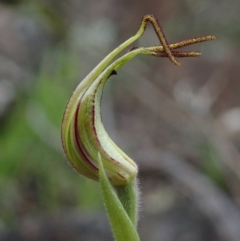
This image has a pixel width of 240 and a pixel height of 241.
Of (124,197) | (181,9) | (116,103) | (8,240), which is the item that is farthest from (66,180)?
(124,197)

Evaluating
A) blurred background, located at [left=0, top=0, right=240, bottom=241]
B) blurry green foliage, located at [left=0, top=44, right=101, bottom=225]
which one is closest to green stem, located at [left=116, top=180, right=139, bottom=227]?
blurred background, located at [left=0, top=0, right=240, bottom=241]

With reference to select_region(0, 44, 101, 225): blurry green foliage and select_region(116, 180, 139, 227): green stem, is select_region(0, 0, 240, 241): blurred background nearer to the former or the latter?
select_region(0, 44, 101, 225): blurry green foliage

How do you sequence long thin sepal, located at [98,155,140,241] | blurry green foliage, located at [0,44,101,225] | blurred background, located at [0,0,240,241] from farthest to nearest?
blurry green foliage, located at [0,44,101,225] < blurred background, located at [0,0,240,241] < long thin sepal, located at [98,155,140,241]

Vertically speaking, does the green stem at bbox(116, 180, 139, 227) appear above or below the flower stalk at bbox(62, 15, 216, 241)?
below

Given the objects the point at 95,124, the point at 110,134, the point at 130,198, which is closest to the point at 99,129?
the point at 95,124

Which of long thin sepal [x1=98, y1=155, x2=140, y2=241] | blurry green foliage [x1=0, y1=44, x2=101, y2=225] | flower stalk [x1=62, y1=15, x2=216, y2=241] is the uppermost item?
flower stalk [x1=62, y1=15, x2=216, y2=241]

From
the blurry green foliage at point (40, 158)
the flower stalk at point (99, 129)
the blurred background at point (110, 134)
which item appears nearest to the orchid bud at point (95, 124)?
the flower stalk at point (99, 129)

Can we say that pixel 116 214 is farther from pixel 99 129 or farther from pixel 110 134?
pixel 110 134

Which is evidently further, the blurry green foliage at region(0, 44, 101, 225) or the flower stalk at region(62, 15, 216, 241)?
the blurry green foliage at region(0, 44, 101, 225)

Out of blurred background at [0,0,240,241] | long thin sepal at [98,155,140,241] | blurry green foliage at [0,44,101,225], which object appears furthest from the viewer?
blurry green foliage at [0,44,101,225]

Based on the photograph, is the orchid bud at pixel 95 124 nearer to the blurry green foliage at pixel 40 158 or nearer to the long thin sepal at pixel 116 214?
the long thin sepal at pixel 116 214
